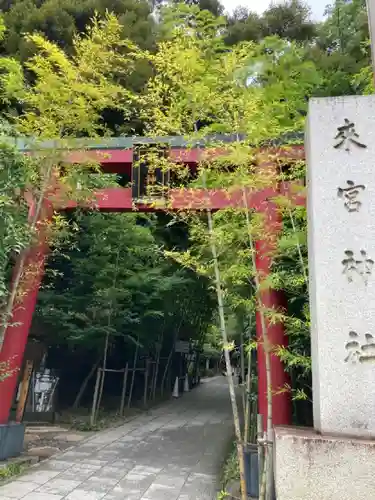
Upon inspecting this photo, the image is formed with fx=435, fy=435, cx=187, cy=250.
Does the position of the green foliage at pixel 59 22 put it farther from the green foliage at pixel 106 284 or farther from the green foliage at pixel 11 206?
the green foliage at pixel 11 206

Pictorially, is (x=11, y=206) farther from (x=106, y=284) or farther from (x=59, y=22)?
(x=59, y=22)

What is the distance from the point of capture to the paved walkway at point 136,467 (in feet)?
15.2

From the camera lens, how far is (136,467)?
5.72 m

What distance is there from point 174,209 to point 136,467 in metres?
3.46

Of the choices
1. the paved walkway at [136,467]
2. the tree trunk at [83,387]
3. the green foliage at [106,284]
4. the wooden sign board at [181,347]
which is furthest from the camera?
the wooden sign board at [181,347]

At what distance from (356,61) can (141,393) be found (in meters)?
10.0

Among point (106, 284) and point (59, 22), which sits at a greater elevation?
point (59, 22)

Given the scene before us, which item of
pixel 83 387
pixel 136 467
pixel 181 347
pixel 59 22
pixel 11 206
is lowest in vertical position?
pixel 136 467

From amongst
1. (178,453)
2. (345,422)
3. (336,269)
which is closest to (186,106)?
(336,269)

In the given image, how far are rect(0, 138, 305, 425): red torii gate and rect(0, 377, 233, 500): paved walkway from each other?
1124mm

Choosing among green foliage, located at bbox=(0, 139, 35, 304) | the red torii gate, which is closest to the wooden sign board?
the red torii gate

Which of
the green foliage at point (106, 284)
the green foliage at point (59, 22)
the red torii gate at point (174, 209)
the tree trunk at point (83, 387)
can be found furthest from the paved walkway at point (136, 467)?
the green foliage at point (59, 22)

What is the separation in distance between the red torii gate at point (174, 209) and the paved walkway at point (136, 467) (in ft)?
3.69

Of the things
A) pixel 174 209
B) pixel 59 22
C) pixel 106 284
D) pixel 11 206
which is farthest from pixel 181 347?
pixel 59 22
